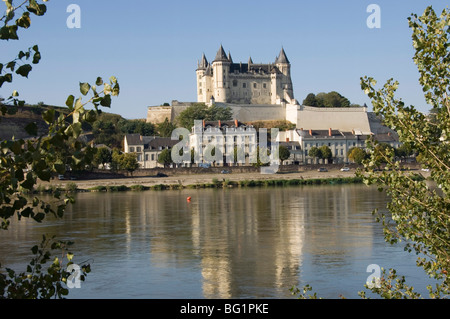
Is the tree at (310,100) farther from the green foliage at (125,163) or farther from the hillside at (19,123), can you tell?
the green foliage at (125,163)

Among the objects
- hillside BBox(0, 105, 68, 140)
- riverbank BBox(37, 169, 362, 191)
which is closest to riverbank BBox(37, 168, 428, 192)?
riverbank BBox(37, 169, 362, 191)

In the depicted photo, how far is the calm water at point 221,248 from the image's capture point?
14086 mm

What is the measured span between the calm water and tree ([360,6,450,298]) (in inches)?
197

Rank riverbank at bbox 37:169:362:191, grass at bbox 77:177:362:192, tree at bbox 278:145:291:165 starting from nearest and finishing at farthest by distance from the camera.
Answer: grass at bbox 77:177:362:192, riverbank at bbox 37:169:362:191, tree at bbox 278:145:291:165

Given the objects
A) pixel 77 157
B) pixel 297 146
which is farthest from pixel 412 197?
pixel 297 146

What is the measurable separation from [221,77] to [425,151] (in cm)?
8507

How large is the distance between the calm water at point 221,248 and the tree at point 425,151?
500cm

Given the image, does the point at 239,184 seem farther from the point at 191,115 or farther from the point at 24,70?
the point at 24,70

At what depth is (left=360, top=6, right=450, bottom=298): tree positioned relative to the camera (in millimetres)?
6793

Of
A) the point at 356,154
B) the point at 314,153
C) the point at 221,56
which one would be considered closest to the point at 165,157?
the point at 314,153

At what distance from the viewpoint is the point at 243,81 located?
93.8 meters

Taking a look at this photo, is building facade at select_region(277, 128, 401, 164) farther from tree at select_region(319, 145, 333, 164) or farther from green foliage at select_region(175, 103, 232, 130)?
green foliage at select_region(175, 103, 232, 130)

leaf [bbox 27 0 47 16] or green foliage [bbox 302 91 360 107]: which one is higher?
green foliage [bbox 302 91 360 107]

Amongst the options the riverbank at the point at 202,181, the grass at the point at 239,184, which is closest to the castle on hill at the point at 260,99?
the riverbank at the point at 202,181
